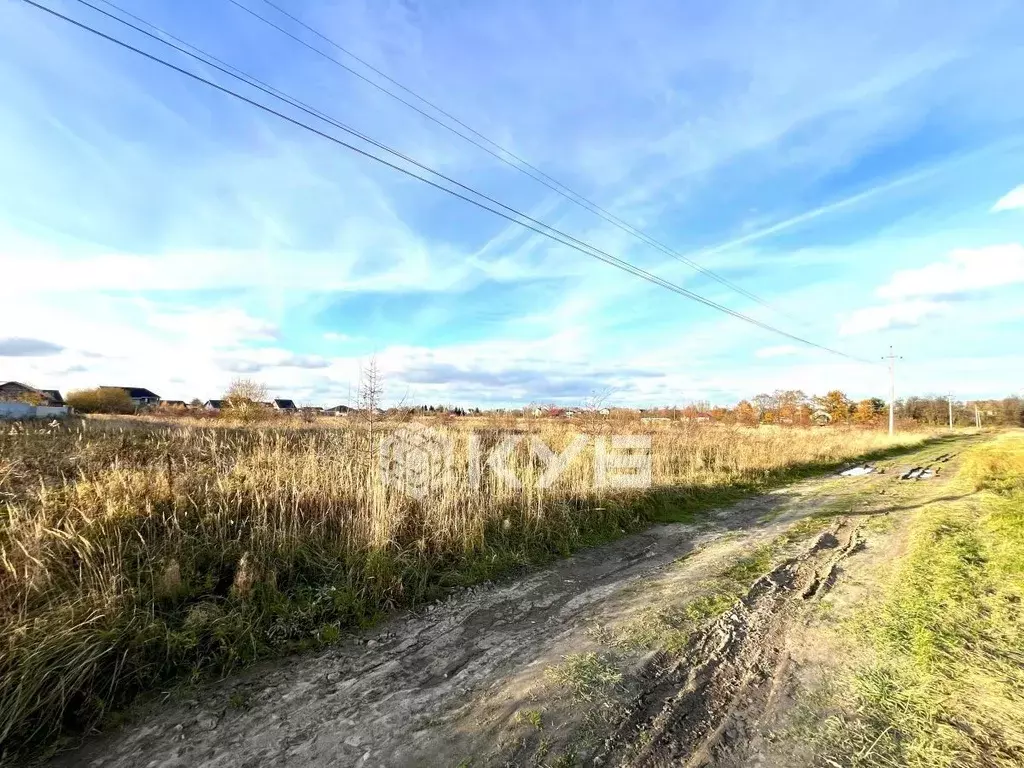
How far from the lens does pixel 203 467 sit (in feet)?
16.5

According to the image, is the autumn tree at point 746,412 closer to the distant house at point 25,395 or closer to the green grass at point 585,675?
the green grass at point 585,675

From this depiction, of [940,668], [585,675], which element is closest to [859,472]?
[940,668]

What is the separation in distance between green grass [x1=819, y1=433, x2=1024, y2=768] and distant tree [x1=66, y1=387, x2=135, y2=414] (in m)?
48.6

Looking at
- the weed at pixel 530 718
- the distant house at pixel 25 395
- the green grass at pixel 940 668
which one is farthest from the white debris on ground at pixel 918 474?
the distant house at pixel 25 395

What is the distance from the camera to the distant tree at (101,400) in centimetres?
3862

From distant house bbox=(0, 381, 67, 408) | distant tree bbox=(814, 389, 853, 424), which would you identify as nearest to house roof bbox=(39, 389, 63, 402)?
distant house bbox=(0, 381, 67, 408)

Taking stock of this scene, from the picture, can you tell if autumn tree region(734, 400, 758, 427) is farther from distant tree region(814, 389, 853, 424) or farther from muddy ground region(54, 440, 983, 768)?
muddy ground region(54, 440, 983, 768)

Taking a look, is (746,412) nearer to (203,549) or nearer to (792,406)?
(792,406)

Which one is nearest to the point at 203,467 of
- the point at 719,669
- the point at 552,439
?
the point at 719,669

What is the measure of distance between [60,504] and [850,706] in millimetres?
5771

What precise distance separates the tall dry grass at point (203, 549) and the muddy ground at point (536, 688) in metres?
0.34

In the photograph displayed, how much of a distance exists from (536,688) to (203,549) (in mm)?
3034

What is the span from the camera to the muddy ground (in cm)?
228

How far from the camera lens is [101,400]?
130ft
